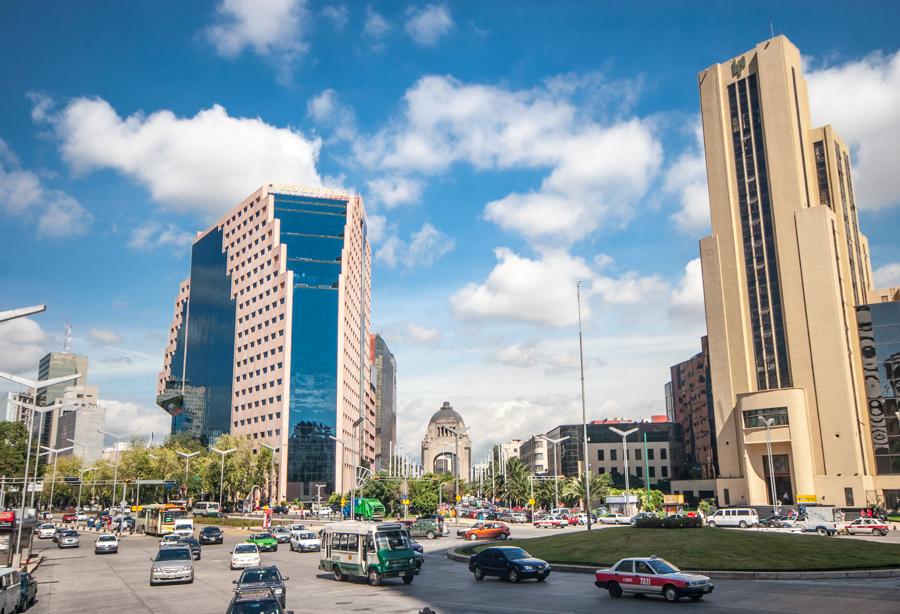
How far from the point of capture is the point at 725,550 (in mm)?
34062

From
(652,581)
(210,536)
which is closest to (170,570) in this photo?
(652,581)

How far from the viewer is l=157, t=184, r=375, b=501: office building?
5281 inches

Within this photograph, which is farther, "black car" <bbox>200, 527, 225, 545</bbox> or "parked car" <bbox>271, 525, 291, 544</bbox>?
"parked car" <bbox>271, 525, 291, 544</bbox>

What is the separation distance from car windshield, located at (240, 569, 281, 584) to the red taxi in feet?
39.6

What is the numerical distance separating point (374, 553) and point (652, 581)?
12.1 meters

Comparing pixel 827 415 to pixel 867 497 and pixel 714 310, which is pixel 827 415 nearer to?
pixel 867 497

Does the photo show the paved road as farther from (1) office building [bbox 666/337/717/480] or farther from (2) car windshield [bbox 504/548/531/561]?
(1) office building [bbox 666/337/717/480]

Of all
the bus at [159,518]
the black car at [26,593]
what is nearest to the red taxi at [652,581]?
the black car at [26,593]

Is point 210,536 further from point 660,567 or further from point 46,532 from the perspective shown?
point 660,567

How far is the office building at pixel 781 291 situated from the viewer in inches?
3474

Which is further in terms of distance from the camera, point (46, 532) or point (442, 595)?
point (46, 532)

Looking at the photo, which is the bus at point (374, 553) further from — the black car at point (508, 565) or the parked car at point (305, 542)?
the parked car at point (305, 542)

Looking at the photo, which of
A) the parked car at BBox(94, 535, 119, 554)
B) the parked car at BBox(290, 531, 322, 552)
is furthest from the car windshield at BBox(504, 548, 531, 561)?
the parked car at BBox(94, 535, 119, 554)

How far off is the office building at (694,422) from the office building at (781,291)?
143 ft
